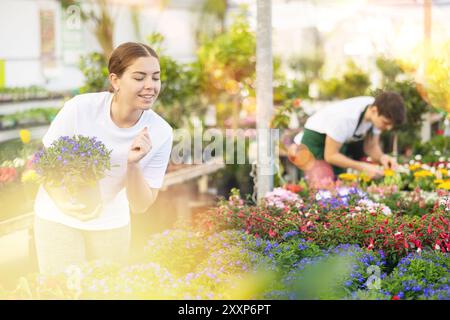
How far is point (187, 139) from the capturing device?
6.06 metres

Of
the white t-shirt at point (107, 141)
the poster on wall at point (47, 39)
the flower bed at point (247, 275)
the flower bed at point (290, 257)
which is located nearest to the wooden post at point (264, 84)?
the flower bed at point (290, 257)

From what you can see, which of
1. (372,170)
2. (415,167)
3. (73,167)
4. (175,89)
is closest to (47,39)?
(175,89)

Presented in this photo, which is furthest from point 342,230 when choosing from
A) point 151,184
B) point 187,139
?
point 187,139

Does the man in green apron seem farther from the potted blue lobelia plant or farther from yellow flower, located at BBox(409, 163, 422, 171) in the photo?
the potted blue lobelia plant

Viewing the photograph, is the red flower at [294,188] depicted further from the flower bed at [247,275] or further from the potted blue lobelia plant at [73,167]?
the potted blue lobelia plant at [73,167]

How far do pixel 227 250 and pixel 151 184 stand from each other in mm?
382

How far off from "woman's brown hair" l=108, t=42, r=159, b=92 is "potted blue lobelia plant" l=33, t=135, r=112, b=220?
24cm

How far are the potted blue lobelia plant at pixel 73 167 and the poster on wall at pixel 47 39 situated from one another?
7115 millimetres

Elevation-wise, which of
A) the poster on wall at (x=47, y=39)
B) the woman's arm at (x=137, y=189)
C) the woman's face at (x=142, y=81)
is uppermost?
the poster on wall at (x=47, y=39)

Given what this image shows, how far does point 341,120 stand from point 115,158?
2.24 meters

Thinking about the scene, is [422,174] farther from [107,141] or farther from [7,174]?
[107,141]

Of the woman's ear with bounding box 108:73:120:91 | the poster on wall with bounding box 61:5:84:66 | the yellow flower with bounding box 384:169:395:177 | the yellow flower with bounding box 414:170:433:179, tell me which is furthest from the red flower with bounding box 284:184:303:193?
the poster on wall with bounding box 61:5:84:66

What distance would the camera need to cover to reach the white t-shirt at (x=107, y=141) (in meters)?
2.44
